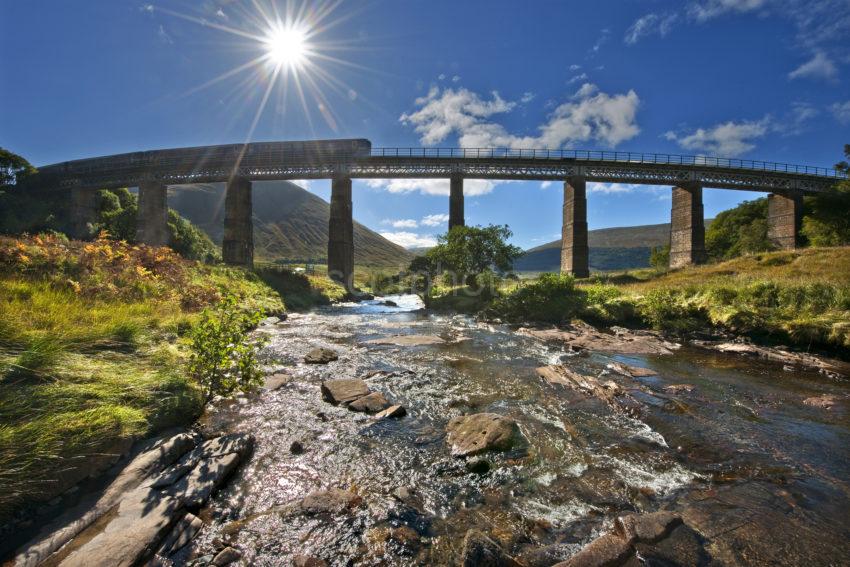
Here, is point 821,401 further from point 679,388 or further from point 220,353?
point 220,353

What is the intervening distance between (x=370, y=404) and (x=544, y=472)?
3.92 metres

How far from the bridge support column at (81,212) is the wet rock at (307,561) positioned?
71033 millimetres

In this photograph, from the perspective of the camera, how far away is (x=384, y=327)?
20.4 m

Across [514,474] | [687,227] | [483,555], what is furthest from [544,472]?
[687,227]

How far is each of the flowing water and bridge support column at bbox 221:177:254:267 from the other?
4353cm

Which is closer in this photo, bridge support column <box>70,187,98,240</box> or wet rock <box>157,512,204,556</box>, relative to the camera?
wet rock <box>157,512,204,556</box>

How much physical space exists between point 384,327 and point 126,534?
55.8ft

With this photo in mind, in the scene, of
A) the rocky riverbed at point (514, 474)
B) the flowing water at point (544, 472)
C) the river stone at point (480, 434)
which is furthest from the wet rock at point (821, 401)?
the river stone at point (480, 434)

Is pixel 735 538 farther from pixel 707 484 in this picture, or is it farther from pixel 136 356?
pixel 136 356

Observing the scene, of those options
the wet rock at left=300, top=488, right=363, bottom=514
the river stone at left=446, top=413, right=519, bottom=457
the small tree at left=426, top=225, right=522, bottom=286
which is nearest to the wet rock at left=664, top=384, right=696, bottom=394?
the river stone at left=446, top=413, right=519, bottom=457

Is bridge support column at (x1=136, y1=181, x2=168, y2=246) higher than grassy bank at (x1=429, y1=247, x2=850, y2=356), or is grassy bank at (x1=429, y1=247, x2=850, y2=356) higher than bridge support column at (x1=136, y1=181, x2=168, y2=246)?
bridge support column at (x1=136, y1=181, x2=168, y2=246)

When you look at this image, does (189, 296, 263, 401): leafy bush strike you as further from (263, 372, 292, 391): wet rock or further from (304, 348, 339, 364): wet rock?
(304, 348, 339, 364): wet rock

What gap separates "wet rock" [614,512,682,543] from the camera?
3694 millimetres

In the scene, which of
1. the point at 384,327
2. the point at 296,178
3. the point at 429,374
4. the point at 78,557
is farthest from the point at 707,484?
the point at 296,178
